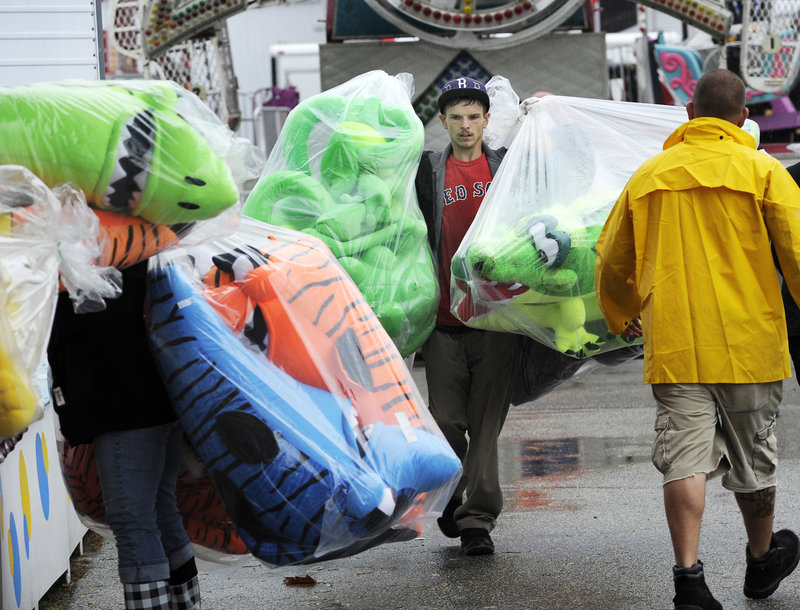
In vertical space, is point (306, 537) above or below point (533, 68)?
below

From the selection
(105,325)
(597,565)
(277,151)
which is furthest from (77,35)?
(597,565)

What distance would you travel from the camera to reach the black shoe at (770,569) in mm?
3809

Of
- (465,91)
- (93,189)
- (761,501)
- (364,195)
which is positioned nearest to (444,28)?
(465,91)

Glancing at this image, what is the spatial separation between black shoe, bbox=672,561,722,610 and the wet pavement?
A: 356mm

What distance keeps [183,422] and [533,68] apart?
7593mm

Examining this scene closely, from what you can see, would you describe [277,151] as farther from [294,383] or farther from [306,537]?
[306,537]

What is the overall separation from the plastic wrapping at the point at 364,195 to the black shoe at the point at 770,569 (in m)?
1.41

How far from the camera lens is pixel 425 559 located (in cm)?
456

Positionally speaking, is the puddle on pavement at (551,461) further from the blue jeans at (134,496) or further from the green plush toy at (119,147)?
the green plush toy at (119,147)

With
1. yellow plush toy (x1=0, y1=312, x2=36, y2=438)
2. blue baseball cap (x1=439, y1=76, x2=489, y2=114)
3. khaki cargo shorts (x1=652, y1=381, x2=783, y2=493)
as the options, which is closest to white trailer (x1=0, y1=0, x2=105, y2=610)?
yellow plush toy (x1=0, y1=312, x2=36, y2=438)

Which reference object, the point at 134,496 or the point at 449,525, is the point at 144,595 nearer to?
the point at 134,496

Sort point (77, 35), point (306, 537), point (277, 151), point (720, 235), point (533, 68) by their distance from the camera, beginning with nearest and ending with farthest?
1. point (306, 537)
2. point (720, 235)
3. point (277, 151)
4. point (77, 35)
5. point (533, 68)

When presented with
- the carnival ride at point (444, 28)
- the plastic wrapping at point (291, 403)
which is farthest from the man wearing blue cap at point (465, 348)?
the carnival ride at point (444, 28)

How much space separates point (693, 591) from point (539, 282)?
1.20 m
